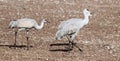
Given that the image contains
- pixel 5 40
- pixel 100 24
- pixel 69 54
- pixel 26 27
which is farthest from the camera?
pixel 100 24

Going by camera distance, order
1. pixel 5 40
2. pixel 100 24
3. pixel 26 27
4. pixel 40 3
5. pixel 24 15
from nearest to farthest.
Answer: pixel 26 27 → pixel 5 40 → pixel 100 24 → pixel 24 15 → pixel 40 3

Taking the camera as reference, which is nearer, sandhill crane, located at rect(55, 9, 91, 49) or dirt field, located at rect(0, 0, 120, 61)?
dirt field, located at rect(0, 0, 120, 61)

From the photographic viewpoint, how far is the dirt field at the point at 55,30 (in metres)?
19.0

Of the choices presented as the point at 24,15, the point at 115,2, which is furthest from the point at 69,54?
the point at 115,2

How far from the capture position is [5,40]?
2248 cm

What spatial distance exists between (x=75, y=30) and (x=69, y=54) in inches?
47.4

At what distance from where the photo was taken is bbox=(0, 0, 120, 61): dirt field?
19000 millimetres

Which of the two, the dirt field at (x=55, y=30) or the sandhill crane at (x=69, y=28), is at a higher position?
the sandhill crane at (x=69, y=28)

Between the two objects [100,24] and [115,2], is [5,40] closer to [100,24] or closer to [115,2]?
[100,24]

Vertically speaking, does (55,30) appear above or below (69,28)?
below

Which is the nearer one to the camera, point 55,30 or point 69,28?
point 69,28

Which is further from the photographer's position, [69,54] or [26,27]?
[26,27]

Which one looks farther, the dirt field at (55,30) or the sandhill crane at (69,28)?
the sandhill crane at (69,28)

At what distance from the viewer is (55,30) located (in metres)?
26.0
